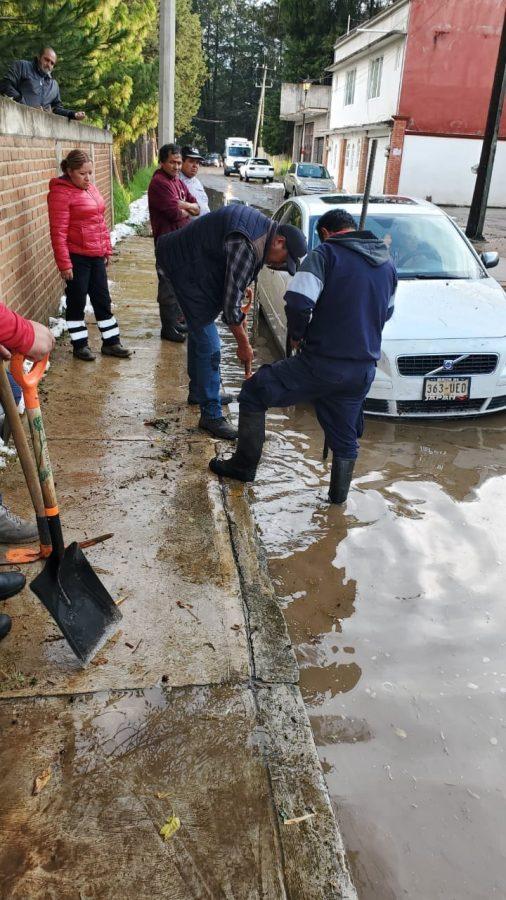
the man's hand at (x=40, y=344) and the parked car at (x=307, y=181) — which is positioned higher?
the man's hand at (x=40, y=344)

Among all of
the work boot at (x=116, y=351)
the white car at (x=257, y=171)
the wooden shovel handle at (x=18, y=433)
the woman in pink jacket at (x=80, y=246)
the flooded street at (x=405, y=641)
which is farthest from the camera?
the white car at (x=257, y=171)

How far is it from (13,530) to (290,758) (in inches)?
74.6

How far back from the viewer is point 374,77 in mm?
30812

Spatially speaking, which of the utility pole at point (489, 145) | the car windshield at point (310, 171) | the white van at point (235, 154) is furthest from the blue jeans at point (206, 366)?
the white van at point (235, 154)

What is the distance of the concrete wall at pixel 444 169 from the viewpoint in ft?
91.9

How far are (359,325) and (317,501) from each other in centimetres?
125

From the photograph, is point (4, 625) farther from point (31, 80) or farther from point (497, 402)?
point (31, 80)

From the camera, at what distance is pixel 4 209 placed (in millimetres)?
5410

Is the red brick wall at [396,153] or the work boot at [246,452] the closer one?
Result: the work boot at [246,452]

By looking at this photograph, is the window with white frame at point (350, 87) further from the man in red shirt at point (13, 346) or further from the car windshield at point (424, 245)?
the man in red shirt at point (13, 346)

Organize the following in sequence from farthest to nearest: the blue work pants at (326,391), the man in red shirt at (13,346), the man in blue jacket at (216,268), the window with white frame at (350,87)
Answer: the window with white frame at (350,87) < the man in blue jacket at (216,268) < the blue work pants at (326,391) < the man in red shirt at (13,346)

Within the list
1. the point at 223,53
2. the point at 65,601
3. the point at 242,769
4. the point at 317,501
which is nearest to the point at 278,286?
the point at 317,501

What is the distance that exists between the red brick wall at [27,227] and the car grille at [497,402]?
3891 millimetres

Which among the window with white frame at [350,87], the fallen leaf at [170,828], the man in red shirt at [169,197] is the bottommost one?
the fallen leaf at [170,828]
